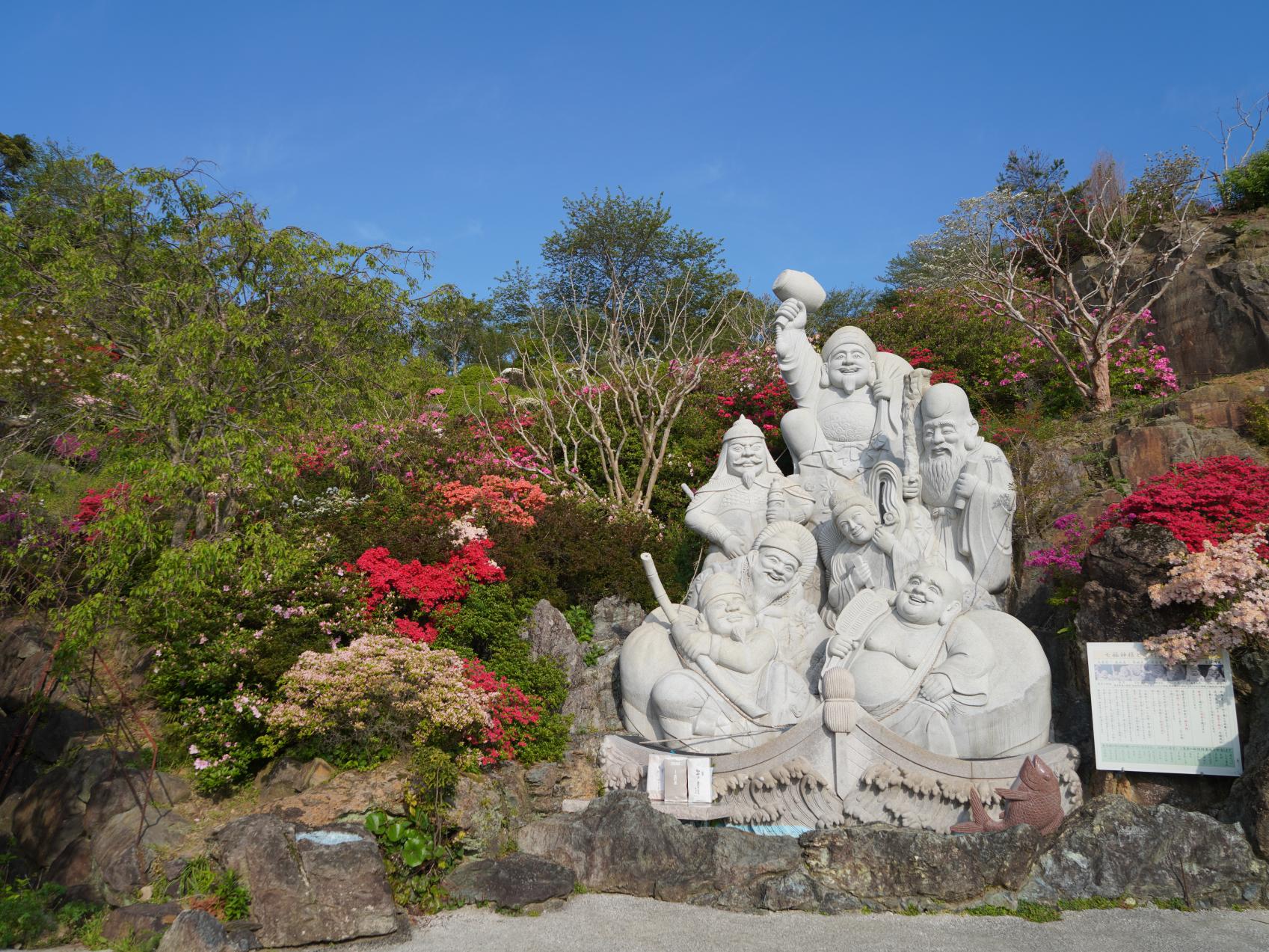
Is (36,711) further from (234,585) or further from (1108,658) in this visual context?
(1108,658)

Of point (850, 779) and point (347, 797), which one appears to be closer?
point (347, 797)

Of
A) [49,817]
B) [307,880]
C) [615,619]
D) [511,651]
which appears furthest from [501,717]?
[49,817]

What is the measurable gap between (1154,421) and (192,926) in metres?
10.0

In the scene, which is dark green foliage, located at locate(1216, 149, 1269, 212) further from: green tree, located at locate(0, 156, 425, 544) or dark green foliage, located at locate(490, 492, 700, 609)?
green tree, located at locate(0, 156, 425, 544)

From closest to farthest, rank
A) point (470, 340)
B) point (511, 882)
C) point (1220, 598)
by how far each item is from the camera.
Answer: point (511, 882) → point (1220, 598) → point (470, 340)

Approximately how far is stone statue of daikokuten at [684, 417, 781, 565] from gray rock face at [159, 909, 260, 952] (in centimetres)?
449

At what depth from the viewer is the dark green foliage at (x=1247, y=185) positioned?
52.2 feet

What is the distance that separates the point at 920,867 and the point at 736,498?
3.57 metres

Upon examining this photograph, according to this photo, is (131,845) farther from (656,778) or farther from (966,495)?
(966,495)

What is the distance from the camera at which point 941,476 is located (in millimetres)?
7426

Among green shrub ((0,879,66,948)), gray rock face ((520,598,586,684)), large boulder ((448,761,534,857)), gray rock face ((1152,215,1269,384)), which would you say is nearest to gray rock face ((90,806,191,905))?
green shrub ((0,879,66,948))

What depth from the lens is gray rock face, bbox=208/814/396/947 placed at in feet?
15.8

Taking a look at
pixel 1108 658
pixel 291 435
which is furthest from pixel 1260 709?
pixel 291 435

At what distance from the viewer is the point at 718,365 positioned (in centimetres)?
1455
